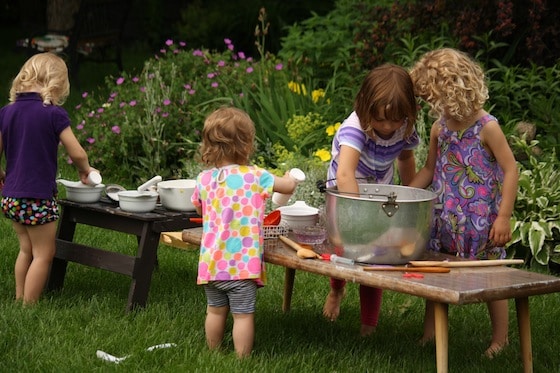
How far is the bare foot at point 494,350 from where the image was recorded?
4633mm

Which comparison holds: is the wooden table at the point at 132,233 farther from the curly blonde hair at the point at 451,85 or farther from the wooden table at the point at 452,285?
the curly blonde hair at the point at 451,85

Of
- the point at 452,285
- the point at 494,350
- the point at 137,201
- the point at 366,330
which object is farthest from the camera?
the point at 137,201

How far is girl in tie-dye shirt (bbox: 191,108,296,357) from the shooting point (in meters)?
4.28

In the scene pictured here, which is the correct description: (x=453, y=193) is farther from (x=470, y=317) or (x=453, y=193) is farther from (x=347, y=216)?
(x=470, y=317)

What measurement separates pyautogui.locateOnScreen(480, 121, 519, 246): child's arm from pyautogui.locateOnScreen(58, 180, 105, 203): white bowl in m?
2.06

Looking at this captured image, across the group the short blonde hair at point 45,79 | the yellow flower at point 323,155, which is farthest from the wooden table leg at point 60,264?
the yellow flower at point 323,155

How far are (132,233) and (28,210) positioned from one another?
524 mm

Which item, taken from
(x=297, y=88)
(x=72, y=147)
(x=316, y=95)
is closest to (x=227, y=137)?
(x=72, y=147)

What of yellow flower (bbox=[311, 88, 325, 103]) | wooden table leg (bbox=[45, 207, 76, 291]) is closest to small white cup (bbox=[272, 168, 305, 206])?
wooden table leg (bbox=[45, 207, 76, 291])

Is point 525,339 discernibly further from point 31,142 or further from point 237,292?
point 31,142

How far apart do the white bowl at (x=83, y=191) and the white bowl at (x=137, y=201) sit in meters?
0.24

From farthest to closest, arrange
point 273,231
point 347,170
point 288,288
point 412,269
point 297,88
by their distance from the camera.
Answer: point 297,88, point 288,288, point 273,231, point 347,170, point 412,269

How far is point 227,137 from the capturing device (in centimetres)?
434

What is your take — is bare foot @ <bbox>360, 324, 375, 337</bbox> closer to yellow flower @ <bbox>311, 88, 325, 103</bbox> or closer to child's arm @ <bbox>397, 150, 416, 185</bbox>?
child's arm @ <bbox>397, 150, 416, 185</bbox>
